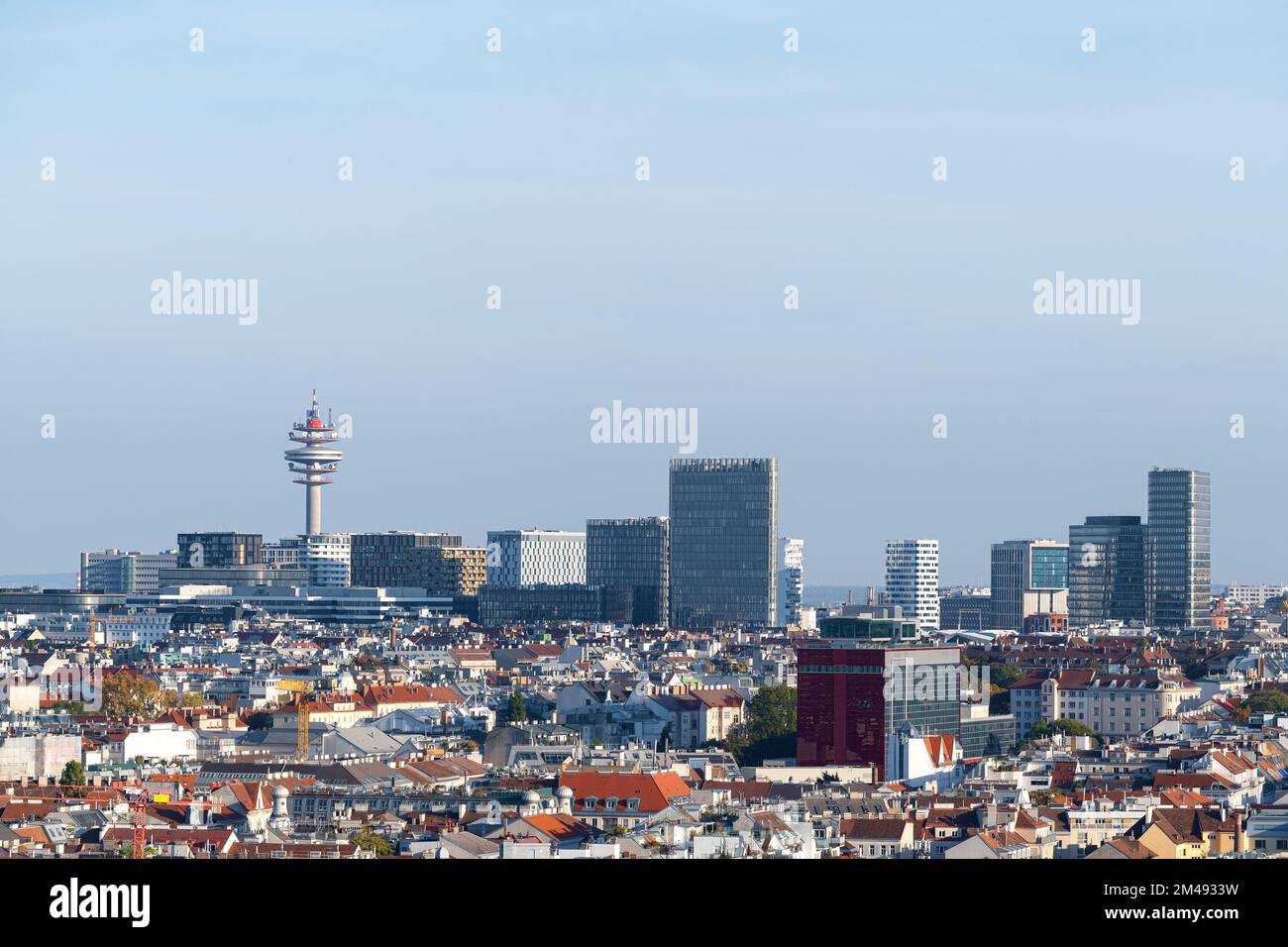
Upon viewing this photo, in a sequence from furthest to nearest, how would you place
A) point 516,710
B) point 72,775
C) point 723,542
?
point 723,542, point 516,710, point 72,775

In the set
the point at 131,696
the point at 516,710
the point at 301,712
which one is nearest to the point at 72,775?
the point at 301,712

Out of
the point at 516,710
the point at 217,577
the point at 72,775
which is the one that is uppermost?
the point at 217,577

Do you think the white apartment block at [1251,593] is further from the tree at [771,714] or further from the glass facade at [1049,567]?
the tree at [771,714]

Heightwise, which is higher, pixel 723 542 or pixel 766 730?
pixel 723 542

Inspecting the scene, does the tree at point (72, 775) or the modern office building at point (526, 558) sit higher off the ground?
the modern office building at point (526, 558)

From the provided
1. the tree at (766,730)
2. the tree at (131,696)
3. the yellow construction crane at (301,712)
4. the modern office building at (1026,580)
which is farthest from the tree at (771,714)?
the modern office building at (1026,580)

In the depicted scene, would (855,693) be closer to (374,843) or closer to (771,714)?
(771,714)
